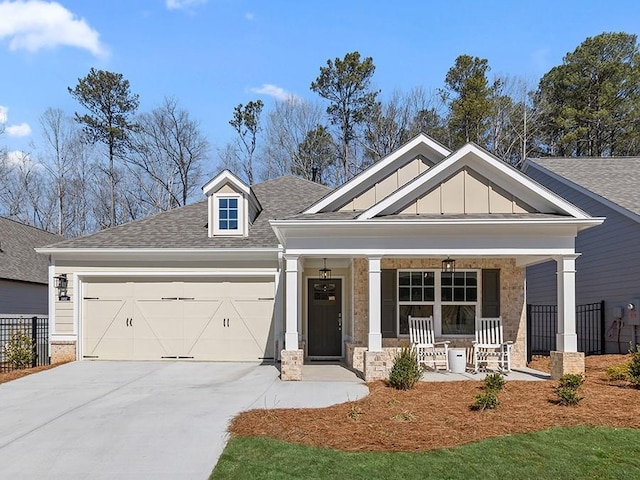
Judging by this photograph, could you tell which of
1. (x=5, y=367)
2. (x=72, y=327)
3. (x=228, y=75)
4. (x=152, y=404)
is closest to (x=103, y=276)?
(x=72, y=327)

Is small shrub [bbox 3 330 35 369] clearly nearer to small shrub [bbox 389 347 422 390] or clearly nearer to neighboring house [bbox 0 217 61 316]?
neighboring house [bbox 0 217 61 316]

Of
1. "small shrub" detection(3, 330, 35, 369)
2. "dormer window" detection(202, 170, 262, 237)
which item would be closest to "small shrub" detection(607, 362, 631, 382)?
"dormer window" detection(202, 170, 262, 237)

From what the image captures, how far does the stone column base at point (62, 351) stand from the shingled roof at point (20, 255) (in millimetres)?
5799

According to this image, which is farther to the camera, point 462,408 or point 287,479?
point 462,408

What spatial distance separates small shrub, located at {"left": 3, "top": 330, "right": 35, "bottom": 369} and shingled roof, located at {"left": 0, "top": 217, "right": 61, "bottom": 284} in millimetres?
5741

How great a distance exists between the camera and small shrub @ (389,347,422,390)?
9.57 m

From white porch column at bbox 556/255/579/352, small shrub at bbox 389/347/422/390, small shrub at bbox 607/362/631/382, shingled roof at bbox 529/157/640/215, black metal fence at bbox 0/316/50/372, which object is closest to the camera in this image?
small shrub at bbox 389/347/422/390

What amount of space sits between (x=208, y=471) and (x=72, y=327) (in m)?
9.42

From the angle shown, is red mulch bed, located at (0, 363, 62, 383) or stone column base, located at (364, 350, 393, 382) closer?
stone column base, located at (364, 350, 393, 382)

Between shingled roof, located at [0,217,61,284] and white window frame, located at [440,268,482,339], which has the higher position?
shingled roof, located at [0,217,61,284]

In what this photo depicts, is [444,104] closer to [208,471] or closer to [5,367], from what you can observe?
[5,367]

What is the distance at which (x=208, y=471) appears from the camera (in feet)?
19.1

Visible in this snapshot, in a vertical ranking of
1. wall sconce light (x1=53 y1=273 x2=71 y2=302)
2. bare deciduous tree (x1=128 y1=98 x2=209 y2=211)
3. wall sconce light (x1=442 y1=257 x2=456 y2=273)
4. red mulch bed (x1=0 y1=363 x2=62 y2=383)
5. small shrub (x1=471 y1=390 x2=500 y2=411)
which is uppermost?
bare deciduous tree (x1=128 y1=98 x2=209 y2=211)

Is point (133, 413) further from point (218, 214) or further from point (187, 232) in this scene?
point (218, 214)
